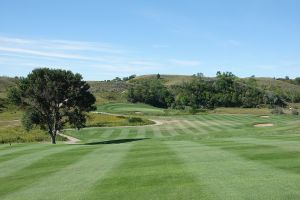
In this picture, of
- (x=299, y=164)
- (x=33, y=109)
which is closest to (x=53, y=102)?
(x=33, y=109)

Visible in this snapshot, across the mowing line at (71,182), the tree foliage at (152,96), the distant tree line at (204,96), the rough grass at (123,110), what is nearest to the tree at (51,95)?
the mowing line at (71,182)

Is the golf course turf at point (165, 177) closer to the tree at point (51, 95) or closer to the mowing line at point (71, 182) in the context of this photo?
the mowing line at point (71, 182)

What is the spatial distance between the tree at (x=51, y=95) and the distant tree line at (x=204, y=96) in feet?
314

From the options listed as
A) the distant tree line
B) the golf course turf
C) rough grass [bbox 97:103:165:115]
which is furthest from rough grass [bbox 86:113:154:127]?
the golf course turf

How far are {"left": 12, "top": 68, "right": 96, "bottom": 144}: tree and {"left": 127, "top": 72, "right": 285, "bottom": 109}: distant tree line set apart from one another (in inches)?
3765

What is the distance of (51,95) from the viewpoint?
159 feet

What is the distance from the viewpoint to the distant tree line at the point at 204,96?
15150cm

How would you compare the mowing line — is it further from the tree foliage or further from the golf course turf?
the tree foliage

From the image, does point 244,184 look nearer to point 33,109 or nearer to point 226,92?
point 33,109

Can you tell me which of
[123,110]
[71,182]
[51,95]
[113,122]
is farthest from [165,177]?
[123,110]

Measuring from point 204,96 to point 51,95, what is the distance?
4316 inches

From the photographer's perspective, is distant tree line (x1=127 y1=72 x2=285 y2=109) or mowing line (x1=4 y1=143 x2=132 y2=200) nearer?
mowing line (x1=4 y1=143 x2=132 y2=200)

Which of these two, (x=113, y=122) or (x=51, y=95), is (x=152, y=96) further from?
(x=51, y=95)

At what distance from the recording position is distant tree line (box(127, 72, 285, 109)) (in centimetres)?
15150
